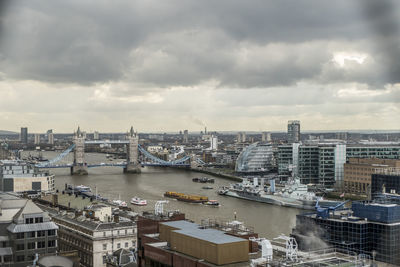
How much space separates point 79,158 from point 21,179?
13.1m

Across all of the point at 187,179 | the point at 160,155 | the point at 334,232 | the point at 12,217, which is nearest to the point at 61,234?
the point at 12,217

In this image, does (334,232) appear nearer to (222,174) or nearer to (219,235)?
(219,235)

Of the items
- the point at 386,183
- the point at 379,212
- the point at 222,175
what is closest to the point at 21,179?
the point at 386,183

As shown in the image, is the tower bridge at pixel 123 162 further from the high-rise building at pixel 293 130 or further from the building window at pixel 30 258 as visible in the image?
the building window at pixel 30 258

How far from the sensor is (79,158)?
2809 centimetres

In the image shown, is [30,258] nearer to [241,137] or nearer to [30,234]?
[30,234]

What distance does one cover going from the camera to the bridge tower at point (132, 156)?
1053 inches

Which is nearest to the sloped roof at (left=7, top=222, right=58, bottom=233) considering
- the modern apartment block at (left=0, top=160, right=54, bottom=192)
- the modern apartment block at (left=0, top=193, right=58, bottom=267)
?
the modern apartment block at (left=0, top=193, right=58, bottom=267)

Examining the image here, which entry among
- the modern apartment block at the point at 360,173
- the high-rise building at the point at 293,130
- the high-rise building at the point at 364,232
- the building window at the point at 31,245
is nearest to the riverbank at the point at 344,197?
the modern apartment block at the point at 360,173

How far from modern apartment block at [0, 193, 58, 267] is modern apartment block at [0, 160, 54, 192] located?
883cm

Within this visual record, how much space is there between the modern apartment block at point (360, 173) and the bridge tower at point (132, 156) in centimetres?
1177

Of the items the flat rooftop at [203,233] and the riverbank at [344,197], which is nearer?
the flat rooftop at [203,233]

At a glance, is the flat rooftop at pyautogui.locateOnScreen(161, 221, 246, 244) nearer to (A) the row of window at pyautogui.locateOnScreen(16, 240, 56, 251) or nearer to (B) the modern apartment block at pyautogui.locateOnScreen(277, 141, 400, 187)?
(A) the row of window at pyautogui.locateOnScreen(16, 240, 56, 251)

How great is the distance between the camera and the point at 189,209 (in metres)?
13.9
